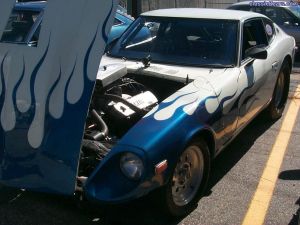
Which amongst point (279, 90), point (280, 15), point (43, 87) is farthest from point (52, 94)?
point (280, 15)

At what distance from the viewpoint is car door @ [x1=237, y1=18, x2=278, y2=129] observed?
15.4 feet

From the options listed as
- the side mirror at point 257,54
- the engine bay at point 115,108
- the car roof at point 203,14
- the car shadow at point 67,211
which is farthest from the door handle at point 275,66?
the car shadow at point 67,211

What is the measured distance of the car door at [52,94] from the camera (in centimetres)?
331

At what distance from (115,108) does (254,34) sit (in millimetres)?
2491

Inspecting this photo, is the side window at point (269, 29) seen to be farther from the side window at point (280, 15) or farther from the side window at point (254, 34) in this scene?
the side window at point (280, 15)

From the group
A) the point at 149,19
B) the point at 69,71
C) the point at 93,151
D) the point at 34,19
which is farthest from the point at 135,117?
the point at 149,19

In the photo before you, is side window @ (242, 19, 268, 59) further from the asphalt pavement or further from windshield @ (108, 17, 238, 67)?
the asphalt pavement

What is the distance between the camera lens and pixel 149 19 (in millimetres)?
5488

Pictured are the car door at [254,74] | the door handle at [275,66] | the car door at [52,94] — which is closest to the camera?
the car door at [52,94]

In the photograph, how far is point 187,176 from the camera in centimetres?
383

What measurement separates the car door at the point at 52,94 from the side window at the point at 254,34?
2.28 metres

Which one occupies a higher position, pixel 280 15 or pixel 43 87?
pixel 43 87

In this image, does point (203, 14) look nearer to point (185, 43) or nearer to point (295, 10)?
point (185, 43)

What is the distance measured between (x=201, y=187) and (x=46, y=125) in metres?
1.42
